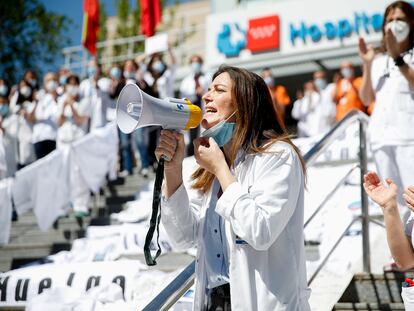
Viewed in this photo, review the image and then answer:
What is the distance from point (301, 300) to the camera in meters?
2.26

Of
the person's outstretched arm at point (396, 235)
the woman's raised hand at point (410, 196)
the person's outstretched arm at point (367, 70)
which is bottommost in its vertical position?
the person's outstretched arm at point (396, 235)

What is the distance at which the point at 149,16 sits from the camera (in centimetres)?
1248

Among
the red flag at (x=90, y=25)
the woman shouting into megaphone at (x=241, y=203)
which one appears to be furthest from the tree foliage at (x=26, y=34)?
the woman shouting into megaphone at (x=241, y=203)

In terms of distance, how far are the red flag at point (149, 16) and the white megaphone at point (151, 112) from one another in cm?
1033

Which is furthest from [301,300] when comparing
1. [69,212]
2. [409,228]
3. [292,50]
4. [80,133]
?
[292,50]

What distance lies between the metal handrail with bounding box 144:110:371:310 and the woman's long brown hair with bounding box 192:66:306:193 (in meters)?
0.50

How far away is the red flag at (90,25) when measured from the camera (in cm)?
1344

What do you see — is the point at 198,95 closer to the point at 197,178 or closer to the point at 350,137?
the point at 350,137

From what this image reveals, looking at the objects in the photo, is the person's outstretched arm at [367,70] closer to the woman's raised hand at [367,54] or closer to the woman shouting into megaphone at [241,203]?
the woman's raised hand at [367,54]

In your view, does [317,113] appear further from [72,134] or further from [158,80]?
[72,134]

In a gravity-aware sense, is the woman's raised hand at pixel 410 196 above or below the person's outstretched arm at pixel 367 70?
below

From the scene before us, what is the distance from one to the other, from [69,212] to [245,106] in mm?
6444

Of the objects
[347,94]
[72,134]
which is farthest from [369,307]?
[347,94]

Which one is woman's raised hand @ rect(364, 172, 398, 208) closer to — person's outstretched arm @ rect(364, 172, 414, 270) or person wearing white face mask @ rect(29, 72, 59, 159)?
person's outstretched arm @ rect(364, 172, 414, 270)
